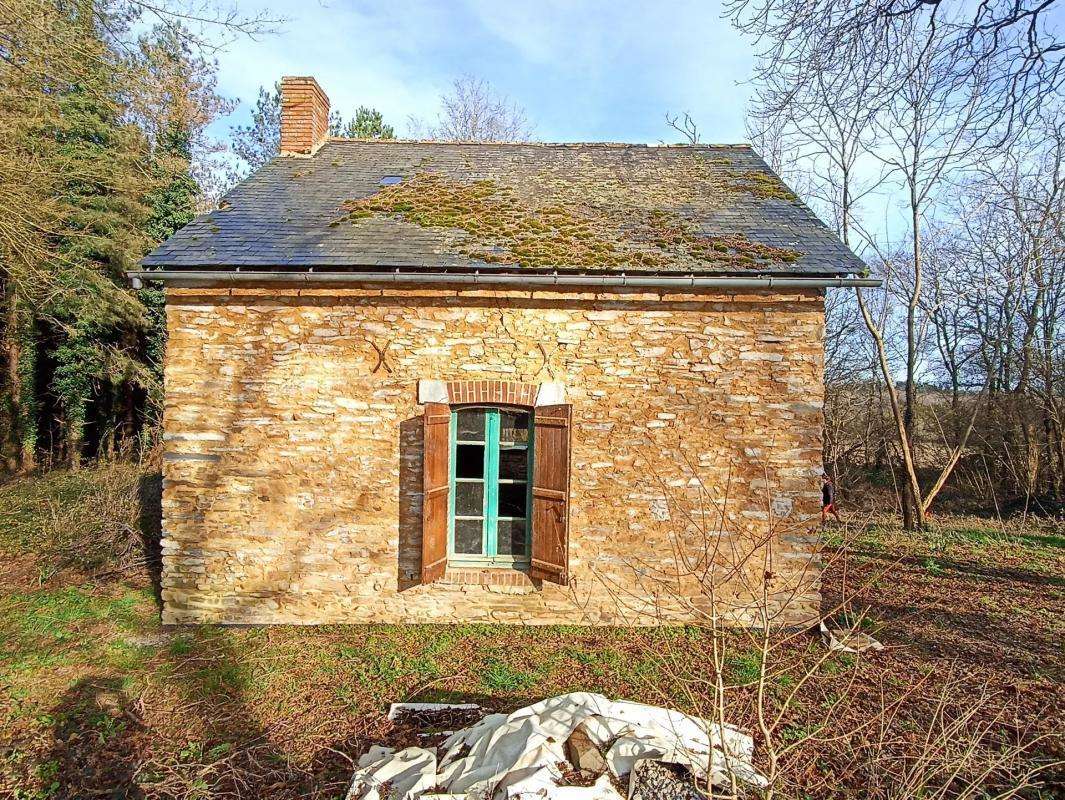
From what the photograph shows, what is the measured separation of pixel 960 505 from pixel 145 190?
21.4 meters

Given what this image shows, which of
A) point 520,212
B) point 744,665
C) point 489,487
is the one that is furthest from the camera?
point 520,212

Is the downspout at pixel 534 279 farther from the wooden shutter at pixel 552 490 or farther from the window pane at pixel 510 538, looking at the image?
the window pane at pixel 510 538

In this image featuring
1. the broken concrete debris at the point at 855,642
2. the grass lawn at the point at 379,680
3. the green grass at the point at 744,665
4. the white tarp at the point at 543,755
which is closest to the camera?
the white tarp at the point at 543,755

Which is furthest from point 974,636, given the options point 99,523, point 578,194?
point 99,523

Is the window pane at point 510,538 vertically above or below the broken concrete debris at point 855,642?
above

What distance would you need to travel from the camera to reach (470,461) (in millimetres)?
6527

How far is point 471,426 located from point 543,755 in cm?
365

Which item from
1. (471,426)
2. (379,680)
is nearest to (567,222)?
(471,426)

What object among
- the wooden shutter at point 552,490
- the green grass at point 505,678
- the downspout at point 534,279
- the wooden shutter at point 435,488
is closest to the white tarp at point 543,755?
the green grass at point 505,678

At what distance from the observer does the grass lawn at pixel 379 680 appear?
3.97m

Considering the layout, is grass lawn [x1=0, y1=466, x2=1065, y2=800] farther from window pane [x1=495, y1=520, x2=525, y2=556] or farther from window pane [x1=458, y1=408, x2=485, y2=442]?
window pane [x1=458, y1=408, x2=485, y2=442]

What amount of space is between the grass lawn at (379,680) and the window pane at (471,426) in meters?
2.09

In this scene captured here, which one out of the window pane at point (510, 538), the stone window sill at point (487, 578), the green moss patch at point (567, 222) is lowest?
the stone window sill at point (487, 578)

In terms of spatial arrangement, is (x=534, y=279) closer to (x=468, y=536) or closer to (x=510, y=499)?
(x=510, y=499)
